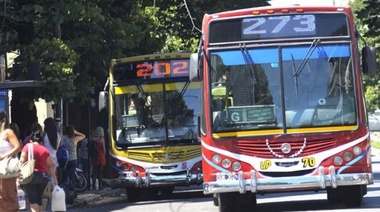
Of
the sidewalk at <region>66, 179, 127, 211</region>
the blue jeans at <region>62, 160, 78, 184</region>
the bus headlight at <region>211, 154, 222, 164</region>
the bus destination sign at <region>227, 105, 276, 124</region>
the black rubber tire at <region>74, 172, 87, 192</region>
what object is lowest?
the sidewalk at <region>66, 179, 127, 211</region>

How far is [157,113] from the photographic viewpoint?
2233cm

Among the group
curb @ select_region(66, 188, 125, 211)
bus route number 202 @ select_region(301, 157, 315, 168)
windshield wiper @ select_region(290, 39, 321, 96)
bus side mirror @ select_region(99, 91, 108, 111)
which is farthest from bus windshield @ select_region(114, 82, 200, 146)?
bus route number 202 @ select_region(301, 157, 315, 168)

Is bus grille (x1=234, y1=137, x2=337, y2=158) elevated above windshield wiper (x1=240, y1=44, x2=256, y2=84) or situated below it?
below

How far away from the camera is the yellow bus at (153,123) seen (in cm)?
2206

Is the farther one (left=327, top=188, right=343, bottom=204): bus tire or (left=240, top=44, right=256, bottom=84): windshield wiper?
(left=327, top=188, right=343, bottom=204): bus tire

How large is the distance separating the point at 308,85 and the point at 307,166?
1.26 metres

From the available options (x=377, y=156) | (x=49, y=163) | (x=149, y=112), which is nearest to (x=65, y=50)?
(x=149, y=112)

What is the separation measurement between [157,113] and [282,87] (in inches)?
295

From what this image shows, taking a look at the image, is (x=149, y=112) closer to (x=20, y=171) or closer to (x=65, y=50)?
(x=65, y=50)

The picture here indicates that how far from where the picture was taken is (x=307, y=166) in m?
14.9

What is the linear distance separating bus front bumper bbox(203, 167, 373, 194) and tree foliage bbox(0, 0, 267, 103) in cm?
719

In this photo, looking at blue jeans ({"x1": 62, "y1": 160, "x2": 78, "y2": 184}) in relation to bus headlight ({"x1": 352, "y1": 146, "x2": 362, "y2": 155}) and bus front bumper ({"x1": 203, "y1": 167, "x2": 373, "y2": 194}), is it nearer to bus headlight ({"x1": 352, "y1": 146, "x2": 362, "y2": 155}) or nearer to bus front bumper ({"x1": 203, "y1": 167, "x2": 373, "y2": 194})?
bus front bumper ({"x1": 203, "y1": 167, "x2": 373, "y2": 194})

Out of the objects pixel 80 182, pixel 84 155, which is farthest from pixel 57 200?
pixel 84 155

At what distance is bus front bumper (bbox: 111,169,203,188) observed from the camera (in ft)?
72.0
